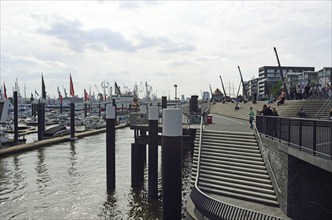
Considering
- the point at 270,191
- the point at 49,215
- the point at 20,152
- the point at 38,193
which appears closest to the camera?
the point at 270,191

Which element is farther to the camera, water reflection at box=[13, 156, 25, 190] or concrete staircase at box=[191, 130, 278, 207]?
water reflection at box=[13, 156, 25, 190]

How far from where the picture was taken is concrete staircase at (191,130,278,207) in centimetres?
1374

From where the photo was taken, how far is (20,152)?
37.7 meters

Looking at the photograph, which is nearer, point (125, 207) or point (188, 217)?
point (188, 217)

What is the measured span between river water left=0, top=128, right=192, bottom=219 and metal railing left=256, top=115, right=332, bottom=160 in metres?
6.16

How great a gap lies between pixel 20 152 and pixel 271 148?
31.1 meters

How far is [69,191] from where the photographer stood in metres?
21.3

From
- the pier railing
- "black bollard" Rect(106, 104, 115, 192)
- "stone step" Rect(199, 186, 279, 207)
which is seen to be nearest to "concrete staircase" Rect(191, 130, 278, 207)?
"stone step" Rect(199, 186, 279, 207)

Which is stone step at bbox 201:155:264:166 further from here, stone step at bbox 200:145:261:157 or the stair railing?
the stair railing

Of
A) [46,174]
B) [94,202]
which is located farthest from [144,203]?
[46,174]

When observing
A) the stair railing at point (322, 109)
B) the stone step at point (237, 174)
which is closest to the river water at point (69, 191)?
the stone step at point (237, 174)

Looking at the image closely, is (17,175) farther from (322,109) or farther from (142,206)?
(322,109)

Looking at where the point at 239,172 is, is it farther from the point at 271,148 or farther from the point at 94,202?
the point at 94,202

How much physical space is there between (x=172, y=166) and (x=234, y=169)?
4.69 meters
